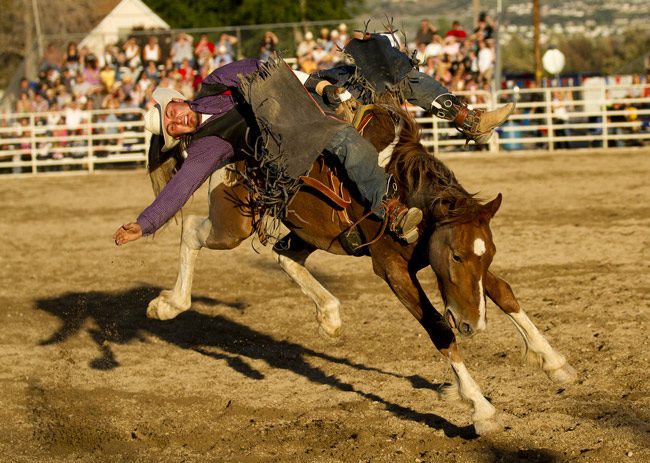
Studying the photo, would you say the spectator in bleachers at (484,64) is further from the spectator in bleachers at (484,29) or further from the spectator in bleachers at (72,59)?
the spectator in bleachers at (72,59)

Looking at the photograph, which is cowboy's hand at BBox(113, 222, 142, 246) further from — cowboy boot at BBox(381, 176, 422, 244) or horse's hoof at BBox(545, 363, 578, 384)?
horse's hoof at BBox(545, 363, 578, 384)

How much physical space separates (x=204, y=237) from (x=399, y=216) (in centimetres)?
178

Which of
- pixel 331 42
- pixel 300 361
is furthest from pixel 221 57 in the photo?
pixel 300 361

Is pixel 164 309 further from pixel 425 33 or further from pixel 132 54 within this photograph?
pixel 132 54

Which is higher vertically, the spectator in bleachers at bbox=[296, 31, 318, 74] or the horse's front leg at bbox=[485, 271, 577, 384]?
the spectator in bleachers at bbox=[296, 31, 318, 74]

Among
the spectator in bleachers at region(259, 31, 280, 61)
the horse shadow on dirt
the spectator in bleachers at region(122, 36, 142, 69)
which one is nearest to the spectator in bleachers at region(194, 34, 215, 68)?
the spectator in bleachers at region(259, 31, 280, 61)

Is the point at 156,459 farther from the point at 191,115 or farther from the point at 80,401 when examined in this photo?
the point at 191,115

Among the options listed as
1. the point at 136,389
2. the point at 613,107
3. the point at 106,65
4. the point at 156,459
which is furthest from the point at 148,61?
the point at 156,459

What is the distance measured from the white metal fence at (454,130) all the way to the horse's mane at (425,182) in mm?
12299

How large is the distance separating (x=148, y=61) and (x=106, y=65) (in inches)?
33.4

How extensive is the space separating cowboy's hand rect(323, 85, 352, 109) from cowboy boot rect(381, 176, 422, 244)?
695 mm

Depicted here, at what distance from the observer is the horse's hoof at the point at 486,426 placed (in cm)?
496

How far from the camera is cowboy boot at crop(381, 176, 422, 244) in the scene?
4945 mm

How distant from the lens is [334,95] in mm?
5656
